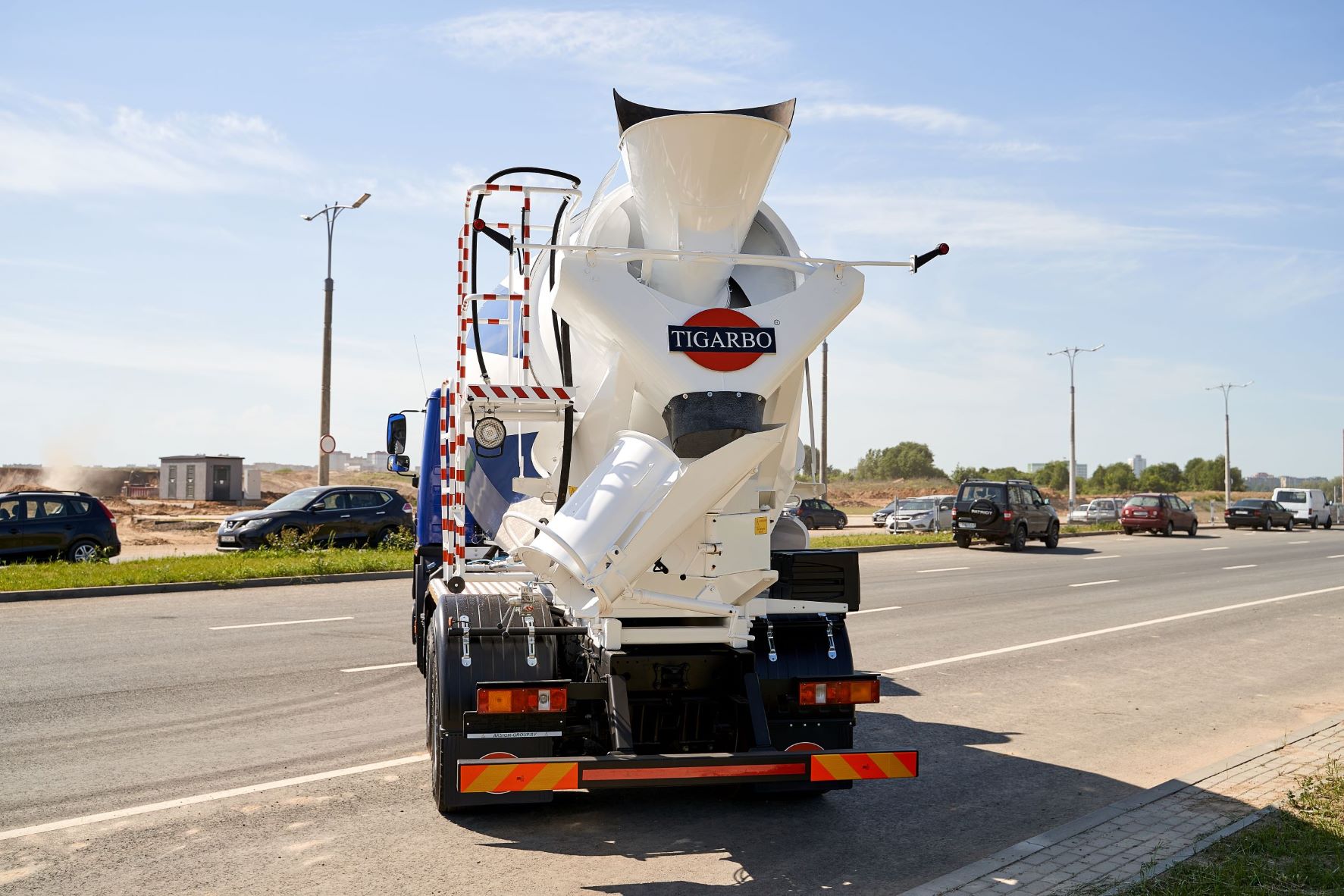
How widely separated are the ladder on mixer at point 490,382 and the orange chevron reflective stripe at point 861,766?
230 centimetres

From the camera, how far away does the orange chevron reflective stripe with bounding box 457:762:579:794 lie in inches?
213

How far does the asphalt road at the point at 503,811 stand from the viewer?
5.59 metres

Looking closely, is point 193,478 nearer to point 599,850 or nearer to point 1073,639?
point 1073,639

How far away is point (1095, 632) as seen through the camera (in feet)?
Answer: 48.0

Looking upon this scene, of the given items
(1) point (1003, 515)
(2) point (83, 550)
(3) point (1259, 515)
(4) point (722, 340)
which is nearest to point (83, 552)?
(2) point (83, 550)

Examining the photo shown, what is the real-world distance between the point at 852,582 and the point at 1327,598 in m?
15.9

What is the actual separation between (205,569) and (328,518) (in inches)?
216

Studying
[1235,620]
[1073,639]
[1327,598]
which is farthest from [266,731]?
[1327,598]

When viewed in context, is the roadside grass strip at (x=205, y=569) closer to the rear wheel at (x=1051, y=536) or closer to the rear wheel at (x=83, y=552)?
the rear wheel at (x=83, y=552)

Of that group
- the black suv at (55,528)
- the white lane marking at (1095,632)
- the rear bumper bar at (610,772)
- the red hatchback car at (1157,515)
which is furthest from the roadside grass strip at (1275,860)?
the red hatchback car at (1157,515)

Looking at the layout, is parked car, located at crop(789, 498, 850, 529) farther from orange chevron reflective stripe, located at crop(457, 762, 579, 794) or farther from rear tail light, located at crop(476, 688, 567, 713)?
→ orange chevron reflective stripe, located at crop(457, 762, 579, 794)

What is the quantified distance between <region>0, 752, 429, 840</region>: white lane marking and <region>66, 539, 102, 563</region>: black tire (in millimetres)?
16750

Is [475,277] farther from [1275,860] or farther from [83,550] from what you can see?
[83,550]

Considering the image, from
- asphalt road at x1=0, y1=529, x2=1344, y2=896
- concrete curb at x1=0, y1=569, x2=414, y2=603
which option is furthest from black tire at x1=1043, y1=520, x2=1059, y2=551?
concrete curb at x1=0, y1=569, x2=414, y2=603
